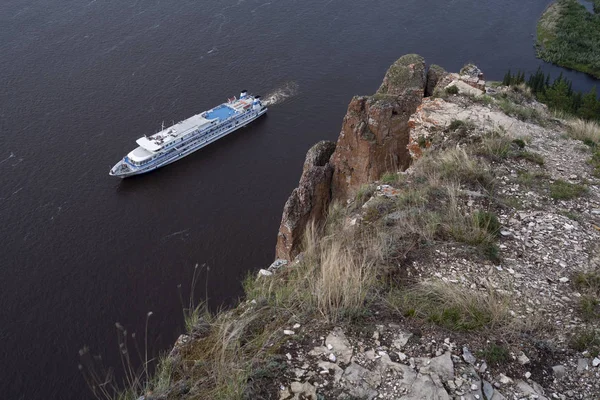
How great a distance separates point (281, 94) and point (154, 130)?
2009cm

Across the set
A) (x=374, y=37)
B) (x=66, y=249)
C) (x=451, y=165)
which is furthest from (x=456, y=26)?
(x=451, y=165)

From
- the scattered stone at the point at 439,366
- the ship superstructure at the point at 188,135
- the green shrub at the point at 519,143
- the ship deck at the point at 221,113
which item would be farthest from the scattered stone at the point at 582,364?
the ship deck at the point at 221,113

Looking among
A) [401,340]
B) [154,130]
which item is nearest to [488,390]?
[401,340]

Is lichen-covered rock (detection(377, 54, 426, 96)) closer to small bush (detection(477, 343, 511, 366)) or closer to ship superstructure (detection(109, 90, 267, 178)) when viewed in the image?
small bush (detection(477, 343, 511, 366))

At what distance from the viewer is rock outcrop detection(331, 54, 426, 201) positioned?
34.5m

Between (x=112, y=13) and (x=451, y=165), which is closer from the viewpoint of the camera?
(x=451, y=165)

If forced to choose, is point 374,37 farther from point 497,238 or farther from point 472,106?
point 497,238

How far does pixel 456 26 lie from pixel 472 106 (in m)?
74.7

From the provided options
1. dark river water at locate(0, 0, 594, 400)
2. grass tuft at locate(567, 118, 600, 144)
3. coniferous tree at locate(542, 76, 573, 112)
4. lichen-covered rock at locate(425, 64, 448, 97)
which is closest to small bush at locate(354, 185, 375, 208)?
grass tuft at locate(567, 118, 600, 144)

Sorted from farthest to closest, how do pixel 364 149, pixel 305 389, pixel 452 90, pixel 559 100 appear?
pixel 559 100 < pixel 364 149 < pixel 452 90 < pixel 305 389

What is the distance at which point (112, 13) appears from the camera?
9625 cm

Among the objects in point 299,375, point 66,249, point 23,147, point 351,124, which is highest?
point 299,375

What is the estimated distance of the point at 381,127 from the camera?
34.9 metres

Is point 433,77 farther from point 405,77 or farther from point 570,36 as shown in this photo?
point 570,36
